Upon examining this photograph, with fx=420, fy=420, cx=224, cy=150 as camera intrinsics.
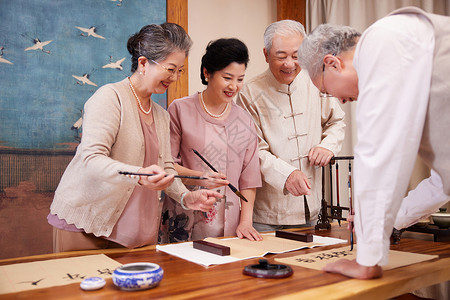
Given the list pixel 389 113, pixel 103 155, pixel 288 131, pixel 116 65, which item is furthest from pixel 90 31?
pixel 389 113

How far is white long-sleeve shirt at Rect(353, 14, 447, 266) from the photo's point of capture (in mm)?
1219

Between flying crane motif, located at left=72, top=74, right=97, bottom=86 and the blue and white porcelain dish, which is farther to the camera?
flying crane motif, located at left=72, top=74, right=97, bottom=86

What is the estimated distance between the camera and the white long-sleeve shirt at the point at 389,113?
4.00 ft

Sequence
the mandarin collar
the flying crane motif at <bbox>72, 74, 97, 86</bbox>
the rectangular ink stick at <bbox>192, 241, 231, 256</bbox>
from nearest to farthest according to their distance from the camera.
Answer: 1. the rectangular ink stick at <bbox>192, 241, 231, 256</bbox>
2. the mandarin collar
3. the flying crane motif at <bbox>72, 74, 97, 86</bbox>

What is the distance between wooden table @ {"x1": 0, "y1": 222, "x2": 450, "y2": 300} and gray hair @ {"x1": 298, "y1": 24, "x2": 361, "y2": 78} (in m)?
Answer: 0.78

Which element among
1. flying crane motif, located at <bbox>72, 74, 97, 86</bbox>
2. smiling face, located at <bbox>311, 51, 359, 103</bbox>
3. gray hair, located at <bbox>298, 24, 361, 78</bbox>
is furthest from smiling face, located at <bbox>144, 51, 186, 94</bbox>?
flying crane motif, located at <bbox>72, 74, 97, 86</bbox>

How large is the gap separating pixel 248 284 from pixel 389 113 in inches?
26.2

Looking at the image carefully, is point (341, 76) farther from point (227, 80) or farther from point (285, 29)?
point (285, 29)

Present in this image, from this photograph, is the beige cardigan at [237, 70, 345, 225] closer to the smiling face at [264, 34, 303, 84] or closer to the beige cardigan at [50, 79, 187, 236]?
the smiling face at [264, 34, 303, 84]

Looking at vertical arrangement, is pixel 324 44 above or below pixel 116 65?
below

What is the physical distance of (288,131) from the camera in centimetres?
267

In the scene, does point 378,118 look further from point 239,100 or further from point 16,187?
point 16,187

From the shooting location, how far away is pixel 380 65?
1.23 metres

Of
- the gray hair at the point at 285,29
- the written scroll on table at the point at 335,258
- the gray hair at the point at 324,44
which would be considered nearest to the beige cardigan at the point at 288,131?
the gray hair at the point at 285,29
